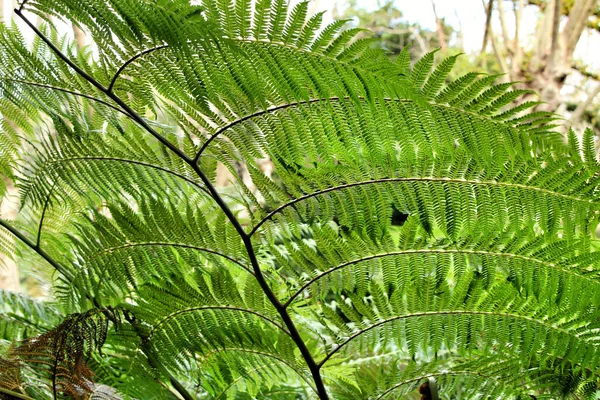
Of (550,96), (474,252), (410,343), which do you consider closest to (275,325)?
(410,343)

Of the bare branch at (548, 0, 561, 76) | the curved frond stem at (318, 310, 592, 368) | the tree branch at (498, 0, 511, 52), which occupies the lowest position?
the curved frond stem at (318, 310, 592, 368)

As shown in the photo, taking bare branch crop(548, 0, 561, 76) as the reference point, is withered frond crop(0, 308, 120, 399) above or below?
below

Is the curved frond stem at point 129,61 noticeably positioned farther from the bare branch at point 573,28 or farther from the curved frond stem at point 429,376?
the bare branch at point 573,28

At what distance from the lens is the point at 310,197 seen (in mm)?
822

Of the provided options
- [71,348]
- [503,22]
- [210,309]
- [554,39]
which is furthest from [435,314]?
[503,22]

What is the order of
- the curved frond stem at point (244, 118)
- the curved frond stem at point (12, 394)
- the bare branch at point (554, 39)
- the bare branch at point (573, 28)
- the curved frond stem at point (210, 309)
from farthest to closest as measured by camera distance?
1. the bare branch at point (573, 28)
2. the bare branch at point (554, 39)
3. the curved frond stem at point (210, 309)
4. the curved frond stem at point (244, 118)
5. the curved frond stem at point (12, 394)

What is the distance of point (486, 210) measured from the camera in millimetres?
782

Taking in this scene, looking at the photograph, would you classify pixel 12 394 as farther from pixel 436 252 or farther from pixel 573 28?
pixel 573 28

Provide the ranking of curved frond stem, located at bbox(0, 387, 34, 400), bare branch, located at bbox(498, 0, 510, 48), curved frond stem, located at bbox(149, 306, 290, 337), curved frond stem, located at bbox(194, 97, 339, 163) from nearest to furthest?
curved frond stem, located at bbox(0, 387, 34, 400) < curved frond stem, located at bbox(194, 97, 339, 163) < curved frond stem, located at bbox(149, 306, 290, 337) < bare branch, located at bbox(498, 0, 510, 48)

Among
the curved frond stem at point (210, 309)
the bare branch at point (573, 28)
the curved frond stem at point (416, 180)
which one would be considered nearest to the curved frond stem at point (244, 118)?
the curved frond stem at point (416, 180)

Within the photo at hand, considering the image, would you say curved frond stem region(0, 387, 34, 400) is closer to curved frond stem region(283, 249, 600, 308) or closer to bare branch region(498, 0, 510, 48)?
curved frond stem region(283, 249, 600, 308)

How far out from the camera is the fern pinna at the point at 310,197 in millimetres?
683

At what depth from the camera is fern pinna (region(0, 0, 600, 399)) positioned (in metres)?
0.68

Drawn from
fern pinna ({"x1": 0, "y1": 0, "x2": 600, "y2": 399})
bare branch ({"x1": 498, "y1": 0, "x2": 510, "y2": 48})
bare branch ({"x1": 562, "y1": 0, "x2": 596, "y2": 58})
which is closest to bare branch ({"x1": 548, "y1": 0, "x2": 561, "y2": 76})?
bare branch ({"x1": 562, "y1": 0, "x2": 596, "y2": 58})
